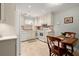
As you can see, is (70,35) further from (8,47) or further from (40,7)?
(8,47)

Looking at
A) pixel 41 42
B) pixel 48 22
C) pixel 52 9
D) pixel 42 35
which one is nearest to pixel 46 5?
pixel 52 9

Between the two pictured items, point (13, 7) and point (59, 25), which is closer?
point (13, 7)

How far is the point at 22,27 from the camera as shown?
5.51 feet

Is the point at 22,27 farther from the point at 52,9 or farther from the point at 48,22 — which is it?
the point at 52,9

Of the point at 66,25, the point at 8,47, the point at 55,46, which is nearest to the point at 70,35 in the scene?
the point at 66,25

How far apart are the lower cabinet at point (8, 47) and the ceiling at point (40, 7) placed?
25.5 inches

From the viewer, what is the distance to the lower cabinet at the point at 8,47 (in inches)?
63.6

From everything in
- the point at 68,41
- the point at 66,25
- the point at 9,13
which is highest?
the point at 9,13

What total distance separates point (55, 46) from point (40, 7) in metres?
0.77

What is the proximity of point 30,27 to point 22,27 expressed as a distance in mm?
154

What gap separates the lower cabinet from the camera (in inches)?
63.6

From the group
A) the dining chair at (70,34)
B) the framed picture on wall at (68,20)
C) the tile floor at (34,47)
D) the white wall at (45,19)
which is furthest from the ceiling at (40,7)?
the tile floor at (34,47)

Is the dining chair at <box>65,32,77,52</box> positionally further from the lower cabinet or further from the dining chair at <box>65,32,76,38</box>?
the lower cabinet

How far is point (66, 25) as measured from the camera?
5.25ft
